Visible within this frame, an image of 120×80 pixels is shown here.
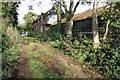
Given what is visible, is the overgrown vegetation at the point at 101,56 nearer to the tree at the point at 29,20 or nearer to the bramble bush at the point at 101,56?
the bramble bush at the point at 101,56

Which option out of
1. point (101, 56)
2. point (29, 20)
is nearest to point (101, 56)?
point (101, 56)

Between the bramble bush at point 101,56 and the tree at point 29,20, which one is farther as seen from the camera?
the tree at point 29,20

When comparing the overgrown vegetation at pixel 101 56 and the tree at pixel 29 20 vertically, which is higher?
the tree at pixel 29 20

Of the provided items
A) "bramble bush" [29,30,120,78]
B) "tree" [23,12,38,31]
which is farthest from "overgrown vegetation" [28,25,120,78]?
"tree" [23,12,38,31]

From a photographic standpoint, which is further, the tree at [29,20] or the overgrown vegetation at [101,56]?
the tree at [29,20]

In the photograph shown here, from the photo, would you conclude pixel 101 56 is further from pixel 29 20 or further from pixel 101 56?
pixel 29 20

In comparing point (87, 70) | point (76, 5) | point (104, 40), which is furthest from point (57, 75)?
point (76, 5)

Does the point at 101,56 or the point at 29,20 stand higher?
the point at 29,20

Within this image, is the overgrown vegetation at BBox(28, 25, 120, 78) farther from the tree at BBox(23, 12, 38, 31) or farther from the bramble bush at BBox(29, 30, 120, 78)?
the tree at BBox(23, 12, 38, 31)

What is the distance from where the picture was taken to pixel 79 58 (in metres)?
7.23

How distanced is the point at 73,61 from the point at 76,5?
7254mm

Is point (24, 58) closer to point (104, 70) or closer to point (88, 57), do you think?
point (88, 57)

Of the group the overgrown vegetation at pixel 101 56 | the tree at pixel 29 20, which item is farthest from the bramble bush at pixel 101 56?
the tree at pixel 29 20

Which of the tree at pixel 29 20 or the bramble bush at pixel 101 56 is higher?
the tree at pixel 29 20
